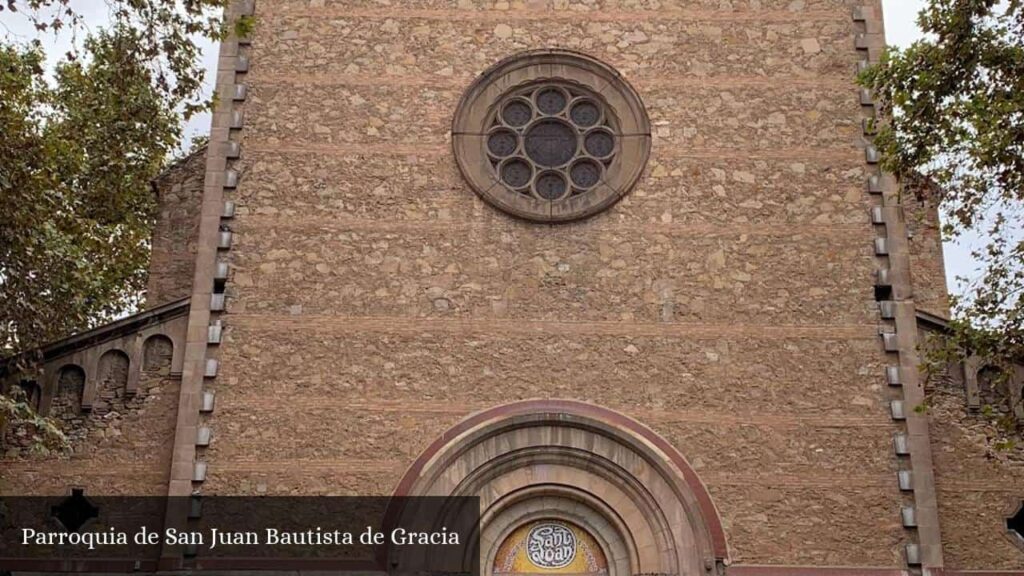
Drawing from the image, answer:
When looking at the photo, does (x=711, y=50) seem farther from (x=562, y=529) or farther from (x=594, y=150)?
(x=562, y=529)

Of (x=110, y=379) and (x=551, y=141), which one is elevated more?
(x=551, y=141)

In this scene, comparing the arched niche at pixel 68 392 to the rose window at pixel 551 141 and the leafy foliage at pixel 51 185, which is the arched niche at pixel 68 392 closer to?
the leafy foliage at pixel 51 185

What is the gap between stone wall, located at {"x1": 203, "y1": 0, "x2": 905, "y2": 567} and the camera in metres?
13.6

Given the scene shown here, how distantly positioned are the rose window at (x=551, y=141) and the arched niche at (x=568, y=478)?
2.71 meters

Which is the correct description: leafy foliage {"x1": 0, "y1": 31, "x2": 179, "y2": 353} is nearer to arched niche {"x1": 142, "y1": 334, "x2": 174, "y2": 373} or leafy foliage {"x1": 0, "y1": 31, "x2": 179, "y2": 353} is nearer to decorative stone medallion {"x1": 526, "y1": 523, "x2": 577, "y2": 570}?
arched niche {"x1": 142, "y1": 334, "x2": 174, "y2": 373}

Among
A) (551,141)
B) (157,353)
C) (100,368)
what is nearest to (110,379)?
(100,368)

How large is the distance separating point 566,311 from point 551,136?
89.9 inches

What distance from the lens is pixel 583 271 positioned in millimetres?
14359

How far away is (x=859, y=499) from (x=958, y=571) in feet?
3.95
